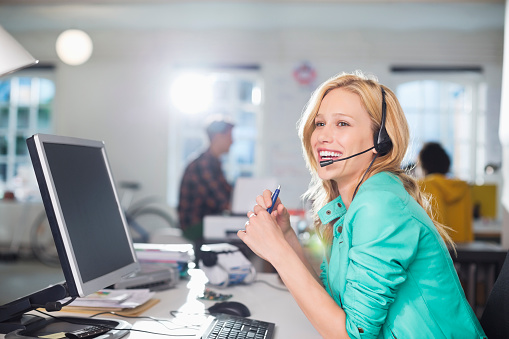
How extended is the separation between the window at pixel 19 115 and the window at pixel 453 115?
5117mm

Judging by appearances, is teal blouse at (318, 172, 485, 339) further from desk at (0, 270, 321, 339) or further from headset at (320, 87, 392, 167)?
desk at (0, 270, 321, 339)

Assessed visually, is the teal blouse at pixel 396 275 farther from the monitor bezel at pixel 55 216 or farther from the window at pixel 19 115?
the window at pixel 19 115

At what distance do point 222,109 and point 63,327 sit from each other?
221 inches

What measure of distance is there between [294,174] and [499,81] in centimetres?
303

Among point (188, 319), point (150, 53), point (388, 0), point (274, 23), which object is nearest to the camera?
point (188, 319)

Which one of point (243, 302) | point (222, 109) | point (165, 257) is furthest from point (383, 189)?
point (222, 109)

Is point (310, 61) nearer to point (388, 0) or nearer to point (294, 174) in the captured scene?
point (294, 174)

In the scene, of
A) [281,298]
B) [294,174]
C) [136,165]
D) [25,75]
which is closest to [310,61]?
[294,174]

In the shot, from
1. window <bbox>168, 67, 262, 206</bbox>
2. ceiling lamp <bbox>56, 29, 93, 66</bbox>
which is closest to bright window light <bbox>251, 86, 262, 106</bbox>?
window <bbox>168, 67, 262, 206</bbox>

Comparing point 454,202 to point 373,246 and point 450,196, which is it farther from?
point 373,246

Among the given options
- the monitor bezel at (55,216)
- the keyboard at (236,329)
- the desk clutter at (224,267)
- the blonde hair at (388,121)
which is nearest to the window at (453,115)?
the desk clutter at (224,267)

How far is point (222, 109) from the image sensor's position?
666 cm

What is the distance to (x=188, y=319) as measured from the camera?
4.44 ft

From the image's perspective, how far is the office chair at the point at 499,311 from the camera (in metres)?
1.17
